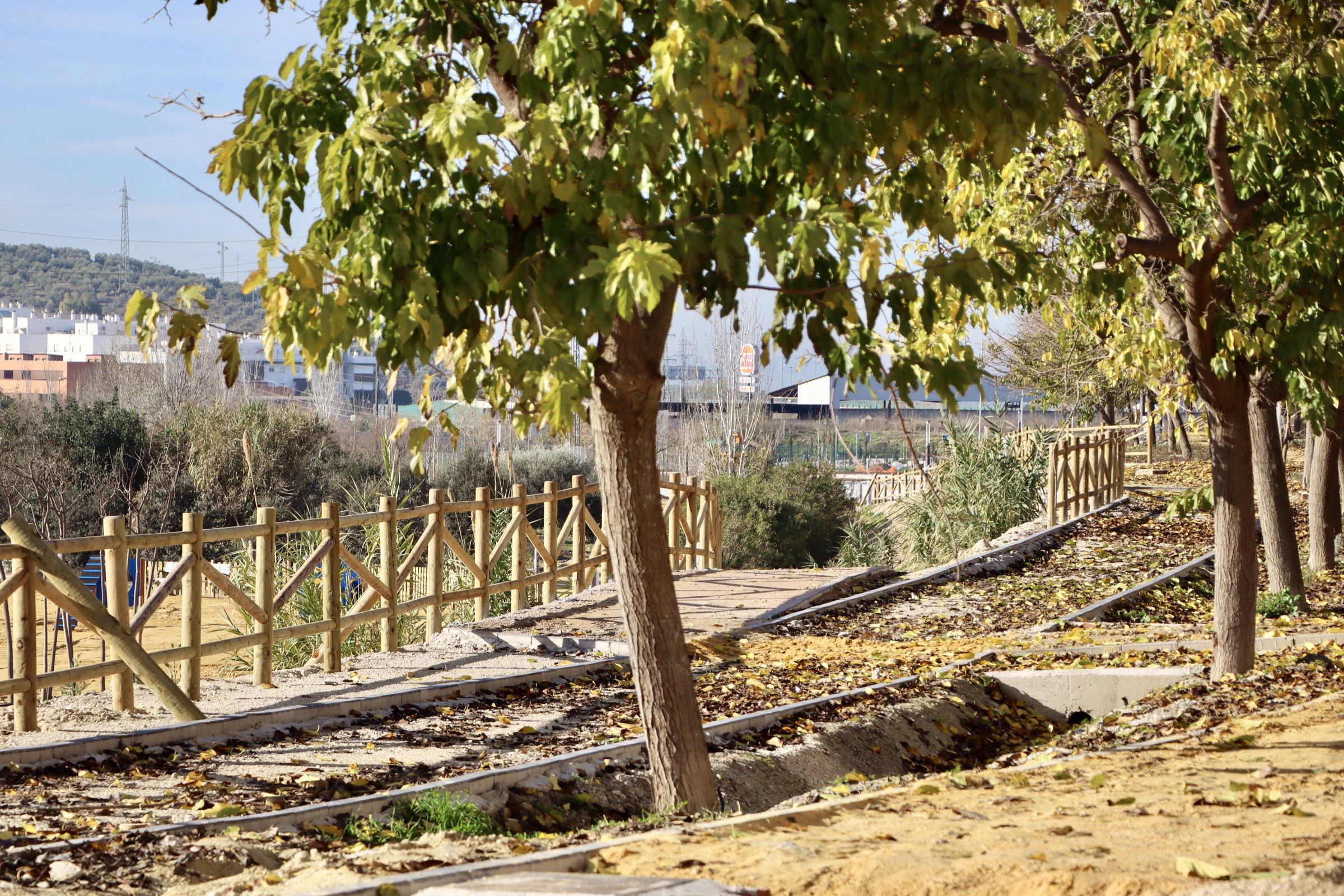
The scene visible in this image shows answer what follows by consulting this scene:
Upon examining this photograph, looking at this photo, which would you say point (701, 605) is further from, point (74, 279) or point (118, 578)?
point (74, 279)

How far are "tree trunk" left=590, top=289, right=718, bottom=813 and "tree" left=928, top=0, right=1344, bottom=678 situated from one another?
3.00 m

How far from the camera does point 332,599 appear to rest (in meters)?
10.4

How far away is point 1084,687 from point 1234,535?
186 centimetres

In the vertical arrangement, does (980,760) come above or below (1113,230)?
below

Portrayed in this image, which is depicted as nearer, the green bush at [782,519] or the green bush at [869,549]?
the green bush at [869,549]

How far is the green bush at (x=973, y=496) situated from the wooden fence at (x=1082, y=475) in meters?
0.47

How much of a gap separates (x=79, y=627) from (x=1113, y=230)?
2088 cm

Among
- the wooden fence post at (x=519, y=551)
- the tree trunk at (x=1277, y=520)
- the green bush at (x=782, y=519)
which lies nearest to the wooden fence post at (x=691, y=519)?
the wooden fence post at (x=519, y=551)

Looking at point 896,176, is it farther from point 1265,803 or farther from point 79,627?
point 79,627

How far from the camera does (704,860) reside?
4.10m

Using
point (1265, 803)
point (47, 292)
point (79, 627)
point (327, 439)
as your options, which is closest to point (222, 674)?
point (1265, 803)

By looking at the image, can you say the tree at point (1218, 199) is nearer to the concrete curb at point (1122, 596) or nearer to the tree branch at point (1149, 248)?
the tree branch at point (1149, 248)

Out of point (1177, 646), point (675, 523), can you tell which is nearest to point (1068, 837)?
point (1177, 646)

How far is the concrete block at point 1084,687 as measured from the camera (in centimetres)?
903
